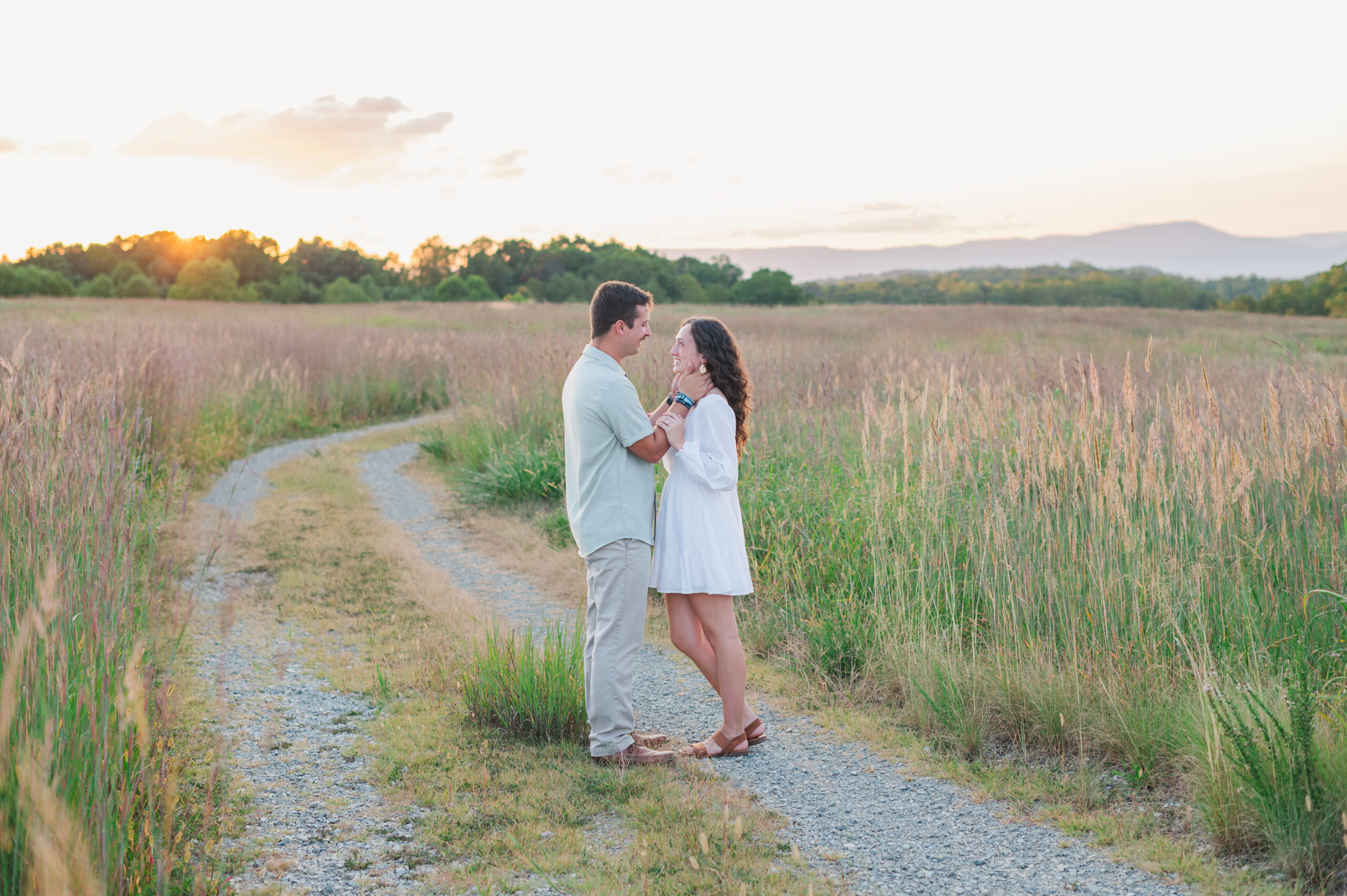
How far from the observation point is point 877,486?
5.28 meters

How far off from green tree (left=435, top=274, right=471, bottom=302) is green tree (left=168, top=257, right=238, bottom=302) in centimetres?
1182

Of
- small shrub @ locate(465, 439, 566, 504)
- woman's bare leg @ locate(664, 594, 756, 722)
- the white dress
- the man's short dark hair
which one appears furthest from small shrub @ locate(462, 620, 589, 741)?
small shrub @ locate(465, 439, 566, 504)

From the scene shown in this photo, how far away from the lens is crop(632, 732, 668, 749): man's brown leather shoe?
3.86m

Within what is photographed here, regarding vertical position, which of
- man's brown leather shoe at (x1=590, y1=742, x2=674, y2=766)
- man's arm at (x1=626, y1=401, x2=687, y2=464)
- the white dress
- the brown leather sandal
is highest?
man's arm at (x1=626, y1=401, x2=687, y2=464)

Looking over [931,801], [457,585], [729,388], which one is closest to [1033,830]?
[931,801]

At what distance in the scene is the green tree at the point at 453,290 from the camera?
187 ft

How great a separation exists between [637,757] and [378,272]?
2562 inches

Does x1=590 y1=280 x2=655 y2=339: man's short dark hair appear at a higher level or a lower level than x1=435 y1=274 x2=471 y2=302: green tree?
lower

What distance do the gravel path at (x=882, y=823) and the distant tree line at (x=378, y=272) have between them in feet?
153

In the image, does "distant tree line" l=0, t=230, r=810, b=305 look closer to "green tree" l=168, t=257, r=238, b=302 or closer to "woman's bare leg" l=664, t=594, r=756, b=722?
"green tree" l=168, t=257, r=238, b=302

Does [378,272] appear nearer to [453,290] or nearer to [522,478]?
[453,290]

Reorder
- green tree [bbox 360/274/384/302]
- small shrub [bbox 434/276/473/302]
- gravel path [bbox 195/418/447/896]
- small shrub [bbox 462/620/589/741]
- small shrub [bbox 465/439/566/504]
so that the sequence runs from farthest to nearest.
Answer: small shrub [bbox 434/276/473/302]
green tree [bbox 360/274/384/302]
small shrub [bbox 465/439/566/504]
small shrub [bbox 462/620/589/741]
gravel path [bbox 195/418/447/896]

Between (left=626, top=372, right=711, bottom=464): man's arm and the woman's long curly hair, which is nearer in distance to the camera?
(left=626, top=372, right=711, bottom=464): man's arm

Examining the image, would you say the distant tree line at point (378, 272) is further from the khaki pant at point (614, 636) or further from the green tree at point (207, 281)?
the khaki pant at point (614, 636)
